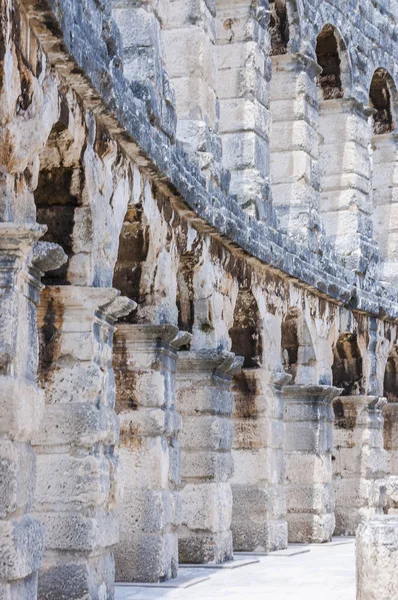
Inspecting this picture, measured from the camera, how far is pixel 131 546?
29.5 ft

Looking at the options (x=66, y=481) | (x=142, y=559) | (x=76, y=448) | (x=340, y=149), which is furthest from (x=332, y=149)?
(x=66, y=481)

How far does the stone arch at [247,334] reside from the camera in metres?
12.2

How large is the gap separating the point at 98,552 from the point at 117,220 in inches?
85.0

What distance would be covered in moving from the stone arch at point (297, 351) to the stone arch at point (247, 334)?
1439mm

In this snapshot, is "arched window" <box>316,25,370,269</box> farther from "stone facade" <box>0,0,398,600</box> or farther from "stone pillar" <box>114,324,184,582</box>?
"stone pillar" <box>114,324,184,582</box>

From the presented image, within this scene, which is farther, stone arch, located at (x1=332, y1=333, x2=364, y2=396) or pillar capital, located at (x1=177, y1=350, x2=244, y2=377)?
stone arch, located at (x1=332, y1=333, x2=364, y2=396)

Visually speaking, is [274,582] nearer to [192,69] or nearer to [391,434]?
[192,69]

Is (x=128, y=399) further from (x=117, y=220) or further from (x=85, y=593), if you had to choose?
(x=85, y=593)

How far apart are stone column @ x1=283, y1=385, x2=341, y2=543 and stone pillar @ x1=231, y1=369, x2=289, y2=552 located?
1200 millimetres

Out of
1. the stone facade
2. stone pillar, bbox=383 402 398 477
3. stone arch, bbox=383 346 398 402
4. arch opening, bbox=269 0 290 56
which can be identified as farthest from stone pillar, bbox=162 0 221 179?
stone pillar, bbox=383 402 398 477

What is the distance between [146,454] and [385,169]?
33.0 ft

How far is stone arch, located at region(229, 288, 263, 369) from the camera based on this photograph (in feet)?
39.9

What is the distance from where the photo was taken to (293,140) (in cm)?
1426

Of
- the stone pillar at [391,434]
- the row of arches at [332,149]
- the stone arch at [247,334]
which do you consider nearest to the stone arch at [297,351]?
the row of arches at [332,149]
